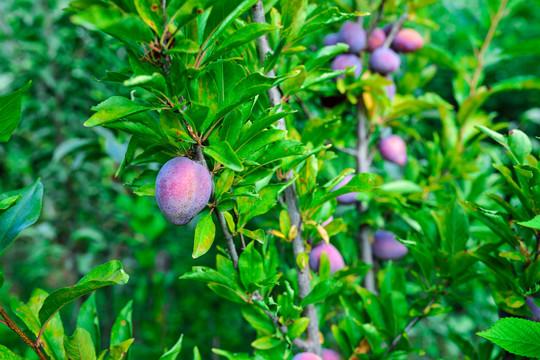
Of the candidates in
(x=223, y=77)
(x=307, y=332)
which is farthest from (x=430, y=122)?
(x=223, y=77)

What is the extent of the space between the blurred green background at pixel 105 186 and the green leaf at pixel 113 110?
0.76 metres

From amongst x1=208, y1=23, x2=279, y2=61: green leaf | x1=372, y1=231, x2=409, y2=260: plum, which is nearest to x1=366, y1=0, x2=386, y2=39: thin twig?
x1=372, y1=231, x2=409, y2=260: plum

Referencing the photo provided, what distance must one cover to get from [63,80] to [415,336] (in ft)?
5.90

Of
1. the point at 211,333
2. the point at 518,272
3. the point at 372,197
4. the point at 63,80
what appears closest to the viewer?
the point at 518,272

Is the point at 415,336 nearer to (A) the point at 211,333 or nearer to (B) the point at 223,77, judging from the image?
(A) the point at 211,333

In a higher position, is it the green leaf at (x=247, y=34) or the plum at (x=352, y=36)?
the green leaf at (x=247, y=34)

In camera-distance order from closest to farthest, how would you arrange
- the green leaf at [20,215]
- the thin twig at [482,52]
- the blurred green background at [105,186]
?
the green leaf at [20,215] → the thin twig at [482,52] → the blurred green background at [105,186]

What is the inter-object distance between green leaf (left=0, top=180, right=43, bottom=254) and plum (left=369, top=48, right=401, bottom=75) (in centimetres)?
66

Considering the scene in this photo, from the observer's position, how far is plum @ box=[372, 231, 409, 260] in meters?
0.84

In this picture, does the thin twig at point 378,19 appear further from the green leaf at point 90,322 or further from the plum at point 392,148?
the green leaf at point 90,322

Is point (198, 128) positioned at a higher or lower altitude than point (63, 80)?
higher

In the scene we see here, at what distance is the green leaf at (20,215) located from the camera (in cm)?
49

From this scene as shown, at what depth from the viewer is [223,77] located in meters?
0.43

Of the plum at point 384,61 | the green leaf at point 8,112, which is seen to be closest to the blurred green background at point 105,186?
the plum at point 384,61
